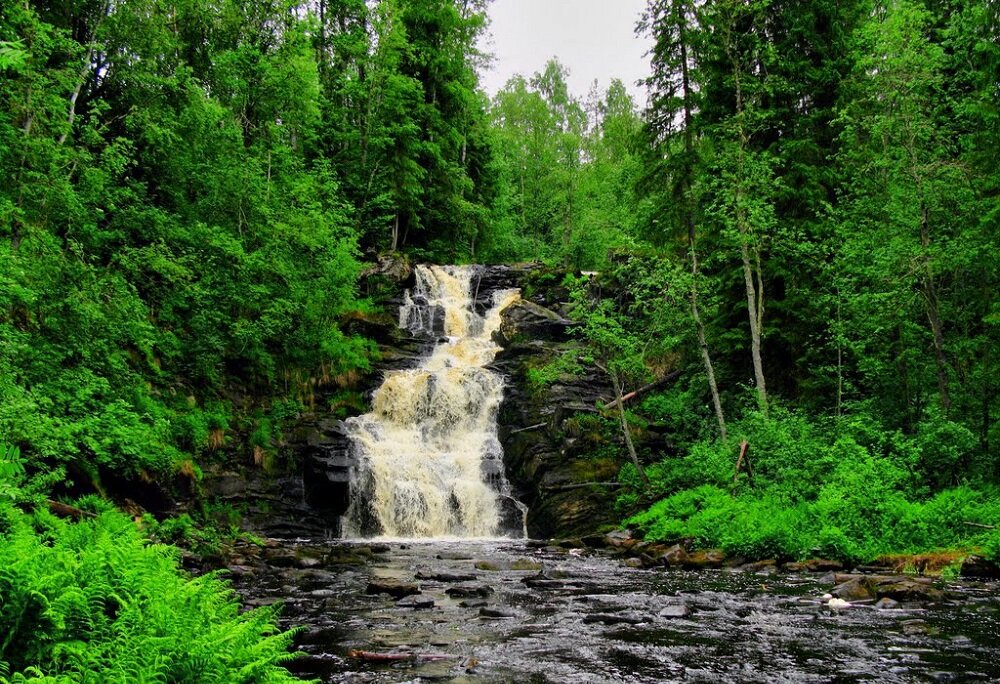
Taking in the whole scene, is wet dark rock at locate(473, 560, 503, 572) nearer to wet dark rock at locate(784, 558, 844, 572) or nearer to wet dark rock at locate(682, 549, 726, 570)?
wet dark rock at locate(682, 549, 726, 570)

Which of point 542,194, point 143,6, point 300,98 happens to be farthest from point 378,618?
point 542,194

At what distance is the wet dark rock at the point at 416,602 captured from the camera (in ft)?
36.3

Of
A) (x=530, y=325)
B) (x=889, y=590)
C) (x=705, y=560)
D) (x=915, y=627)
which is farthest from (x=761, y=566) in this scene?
(x=530, y=325)

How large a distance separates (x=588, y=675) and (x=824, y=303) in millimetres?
18064

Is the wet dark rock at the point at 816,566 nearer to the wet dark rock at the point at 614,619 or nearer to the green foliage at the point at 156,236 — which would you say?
the wet dark rock at the point at 614,619

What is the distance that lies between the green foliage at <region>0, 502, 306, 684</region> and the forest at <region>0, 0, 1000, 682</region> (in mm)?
2986

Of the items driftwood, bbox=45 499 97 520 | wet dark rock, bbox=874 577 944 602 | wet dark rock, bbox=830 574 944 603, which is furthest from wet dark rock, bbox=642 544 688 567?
driftwood, bbox=45 499 97 520

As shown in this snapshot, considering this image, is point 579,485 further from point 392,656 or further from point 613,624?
point 392,656

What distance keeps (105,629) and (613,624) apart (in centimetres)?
752

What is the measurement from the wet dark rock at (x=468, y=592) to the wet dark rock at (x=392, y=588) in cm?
65

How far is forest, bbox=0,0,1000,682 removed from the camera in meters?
14.1

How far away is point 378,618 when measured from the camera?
10.2m

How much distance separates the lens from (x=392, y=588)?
12.0m

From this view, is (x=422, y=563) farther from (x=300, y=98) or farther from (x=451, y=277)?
(x=451, y=277)
